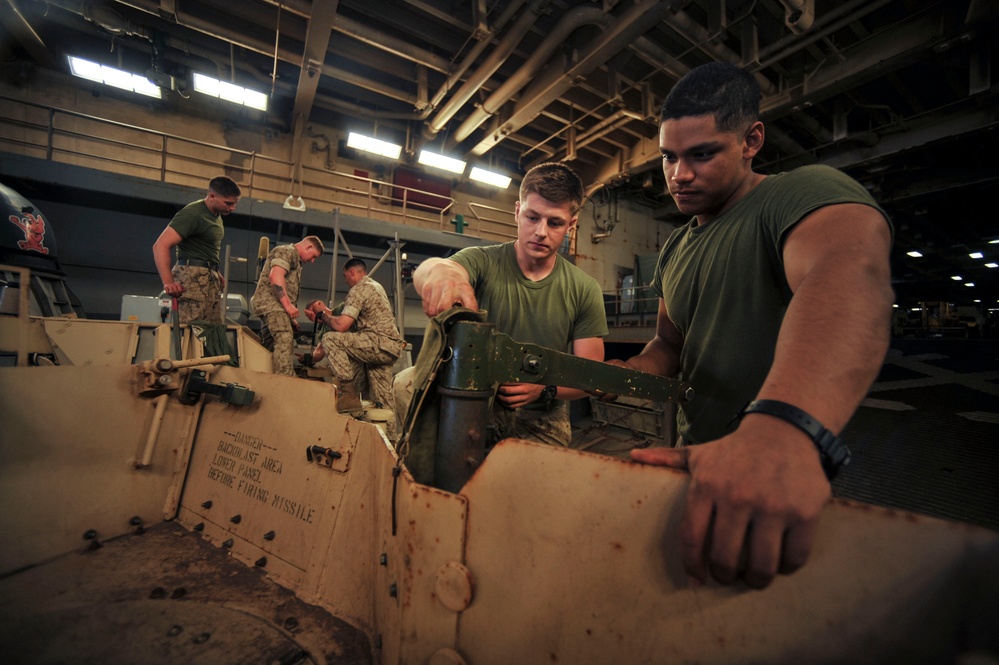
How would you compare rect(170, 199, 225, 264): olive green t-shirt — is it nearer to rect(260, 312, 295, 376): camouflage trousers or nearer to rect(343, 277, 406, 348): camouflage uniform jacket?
rect(260, 312, 295, 376): camouflage trousers

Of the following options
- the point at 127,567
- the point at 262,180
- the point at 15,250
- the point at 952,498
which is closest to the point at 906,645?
the point at 127,567

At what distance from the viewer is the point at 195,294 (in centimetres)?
350

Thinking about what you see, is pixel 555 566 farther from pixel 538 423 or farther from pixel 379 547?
pixel 538 423

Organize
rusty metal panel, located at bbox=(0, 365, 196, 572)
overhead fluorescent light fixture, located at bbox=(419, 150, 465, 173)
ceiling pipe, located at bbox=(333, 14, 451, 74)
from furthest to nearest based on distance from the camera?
overhead fluorescent light fixture, located at bbox=(419, 150, 465, 173) < ceiling pipe, located at bbox=(333, 14, 451, 74) < rusty metal panel, located at bbox=(0, 365, 196, 572)

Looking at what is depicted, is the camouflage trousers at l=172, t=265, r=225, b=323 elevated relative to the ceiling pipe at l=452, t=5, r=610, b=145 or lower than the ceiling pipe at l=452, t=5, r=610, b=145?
lower

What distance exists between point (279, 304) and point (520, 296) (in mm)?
3201

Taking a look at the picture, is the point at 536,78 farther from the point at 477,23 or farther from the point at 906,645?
the point at 906,645

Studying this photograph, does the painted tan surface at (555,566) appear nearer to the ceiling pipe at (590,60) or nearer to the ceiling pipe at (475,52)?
the ceiling pipe at (590,60)

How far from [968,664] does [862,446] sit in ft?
12.4

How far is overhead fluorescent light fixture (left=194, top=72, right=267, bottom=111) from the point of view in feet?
22.5

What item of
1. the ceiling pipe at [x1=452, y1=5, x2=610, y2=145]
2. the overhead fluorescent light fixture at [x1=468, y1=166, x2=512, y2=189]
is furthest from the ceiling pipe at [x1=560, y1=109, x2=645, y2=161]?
the overhead fluorescent light fixture at [x1=468, y1=166, x2=512, y2=189]

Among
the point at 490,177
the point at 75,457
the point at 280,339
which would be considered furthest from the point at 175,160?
the point at 75,457

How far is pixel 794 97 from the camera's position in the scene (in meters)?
5.87

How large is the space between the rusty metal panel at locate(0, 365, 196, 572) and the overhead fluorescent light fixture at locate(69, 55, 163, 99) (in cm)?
807
